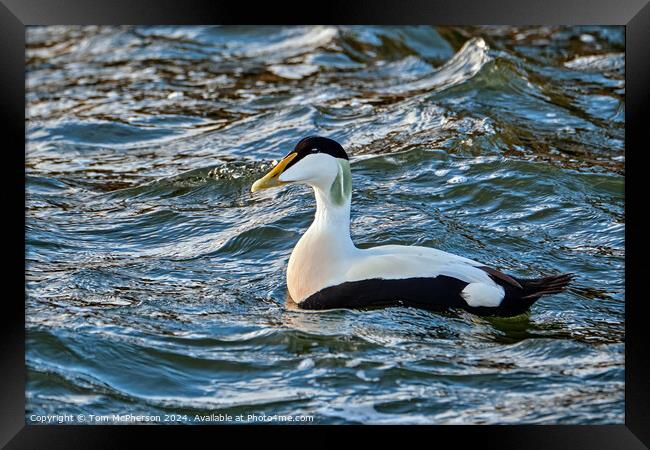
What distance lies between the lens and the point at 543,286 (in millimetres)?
6500

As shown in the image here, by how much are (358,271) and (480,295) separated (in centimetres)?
66

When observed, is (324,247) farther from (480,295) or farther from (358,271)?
(480,295)

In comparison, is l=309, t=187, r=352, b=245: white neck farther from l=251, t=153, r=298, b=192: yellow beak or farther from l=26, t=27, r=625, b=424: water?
l=26, t=27, r=625, b=424: water

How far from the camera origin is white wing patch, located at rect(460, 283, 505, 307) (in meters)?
6.28

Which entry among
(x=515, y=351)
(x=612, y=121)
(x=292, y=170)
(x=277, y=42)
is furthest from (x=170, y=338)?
Answer: (x=277, y=42)

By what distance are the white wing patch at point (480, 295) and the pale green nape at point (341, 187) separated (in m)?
0.86

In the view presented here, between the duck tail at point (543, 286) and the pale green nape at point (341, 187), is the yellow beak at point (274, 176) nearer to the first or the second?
the pale green nape at point (341, 187)

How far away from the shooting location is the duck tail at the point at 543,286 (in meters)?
6.43

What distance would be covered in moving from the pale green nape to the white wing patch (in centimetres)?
86

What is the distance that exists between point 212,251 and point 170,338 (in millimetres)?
1570
